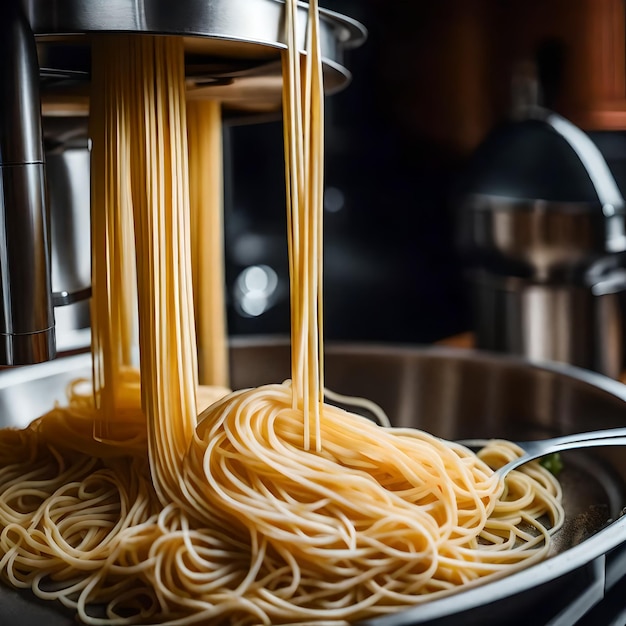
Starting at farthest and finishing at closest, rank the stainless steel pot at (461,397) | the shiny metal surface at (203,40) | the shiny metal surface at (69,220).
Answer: the shiny metal surface at (69,220), the stainless steel pot at (461,397), the shiny metal surface at (203,40)

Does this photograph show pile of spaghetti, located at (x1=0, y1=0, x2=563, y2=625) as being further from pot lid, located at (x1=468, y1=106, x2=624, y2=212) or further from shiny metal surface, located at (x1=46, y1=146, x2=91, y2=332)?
pot lid, located at (x1=468, y1=106, x2=624, y2=212)

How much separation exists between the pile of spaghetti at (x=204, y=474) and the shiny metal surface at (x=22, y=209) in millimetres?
91

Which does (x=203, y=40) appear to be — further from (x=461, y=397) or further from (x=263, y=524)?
(x=461, y=397)

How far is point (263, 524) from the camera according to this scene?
0.73 m

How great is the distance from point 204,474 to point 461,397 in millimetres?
463

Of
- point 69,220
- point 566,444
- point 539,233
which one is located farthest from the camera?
point 539,233

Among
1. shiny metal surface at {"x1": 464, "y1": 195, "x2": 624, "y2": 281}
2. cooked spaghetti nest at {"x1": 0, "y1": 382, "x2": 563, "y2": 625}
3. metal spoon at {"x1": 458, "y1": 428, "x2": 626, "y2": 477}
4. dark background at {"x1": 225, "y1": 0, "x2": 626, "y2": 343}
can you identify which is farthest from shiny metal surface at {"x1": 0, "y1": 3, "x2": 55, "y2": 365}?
dark background at {"x1": 225, "y1": 0, "x2": 626, "y2": 343}

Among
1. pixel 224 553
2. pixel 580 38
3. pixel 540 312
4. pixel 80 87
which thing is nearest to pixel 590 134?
pixel 580 38

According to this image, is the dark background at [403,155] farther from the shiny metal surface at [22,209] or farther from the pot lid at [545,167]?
the shiny metal surface at [22,209]

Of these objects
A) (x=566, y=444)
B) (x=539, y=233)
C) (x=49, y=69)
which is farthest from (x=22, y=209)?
(x=539, y=233)

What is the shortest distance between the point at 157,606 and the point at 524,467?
45cm

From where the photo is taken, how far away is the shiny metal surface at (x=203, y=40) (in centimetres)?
69

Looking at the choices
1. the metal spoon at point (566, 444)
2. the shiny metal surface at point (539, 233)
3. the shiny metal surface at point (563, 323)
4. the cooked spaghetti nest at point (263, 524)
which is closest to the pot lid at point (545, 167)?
the shiny metal surface at point (539, 233)

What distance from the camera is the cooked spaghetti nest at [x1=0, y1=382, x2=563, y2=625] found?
2.31ft
